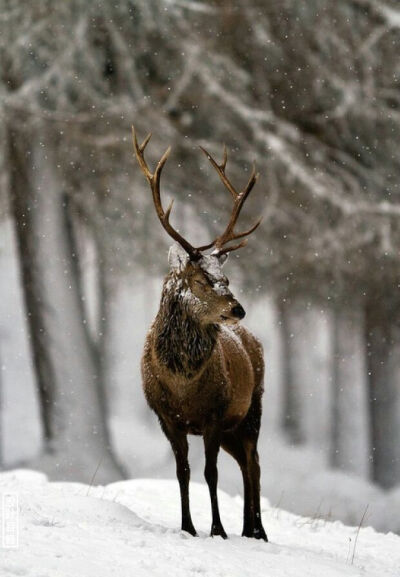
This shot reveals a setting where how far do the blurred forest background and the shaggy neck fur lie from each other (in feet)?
22.0

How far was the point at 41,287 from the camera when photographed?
562 inches

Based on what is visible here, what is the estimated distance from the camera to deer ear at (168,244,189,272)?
7.22m

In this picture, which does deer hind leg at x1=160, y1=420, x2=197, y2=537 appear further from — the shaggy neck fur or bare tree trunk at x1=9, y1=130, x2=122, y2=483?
bare tree trunk at x1=9, y1=130, x2=122, y2=483

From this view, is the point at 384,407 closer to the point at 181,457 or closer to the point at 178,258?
the point at 181,457

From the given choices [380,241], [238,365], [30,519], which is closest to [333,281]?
[380,241]

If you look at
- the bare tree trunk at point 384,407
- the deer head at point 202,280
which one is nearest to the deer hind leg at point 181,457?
the deer head at point 202,280

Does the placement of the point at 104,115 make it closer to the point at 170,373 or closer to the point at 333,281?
the point at 333,281

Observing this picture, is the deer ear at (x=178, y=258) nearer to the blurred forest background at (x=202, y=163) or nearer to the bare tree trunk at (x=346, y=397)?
the blurred forest background at (x=202, y=163)

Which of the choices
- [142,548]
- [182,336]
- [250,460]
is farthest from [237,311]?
[142,548]

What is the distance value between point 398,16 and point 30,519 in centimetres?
942

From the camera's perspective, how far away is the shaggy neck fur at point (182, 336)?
23.5 ft

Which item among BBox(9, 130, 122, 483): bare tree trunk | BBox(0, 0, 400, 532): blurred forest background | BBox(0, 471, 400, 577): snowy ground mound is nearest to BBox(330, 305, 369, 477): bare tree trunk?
BBox(0, 0, 400, 532): blurred forest background

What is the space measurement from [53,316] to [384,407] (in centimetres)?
681

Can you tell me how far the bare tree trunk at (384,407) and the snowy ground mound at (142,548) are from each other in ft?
28.8
